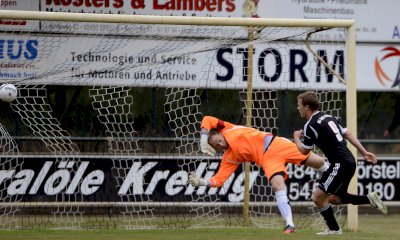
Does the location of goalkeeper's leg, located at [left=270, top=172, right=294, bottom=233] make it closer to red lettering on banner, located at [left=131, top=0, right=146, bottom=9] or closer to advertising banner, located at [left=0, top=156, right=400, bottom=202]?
advertising banner, located at [left=0, top=156, right=400, bottom=202]

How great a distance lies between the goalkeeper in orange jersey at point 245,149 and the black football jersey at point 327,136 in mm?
672

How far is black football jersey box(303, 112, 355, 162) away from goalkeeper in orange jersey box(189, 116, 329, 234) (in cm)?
67

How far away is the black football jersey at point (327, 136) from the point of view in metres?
11.2

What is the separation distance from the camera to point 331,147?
1135cm

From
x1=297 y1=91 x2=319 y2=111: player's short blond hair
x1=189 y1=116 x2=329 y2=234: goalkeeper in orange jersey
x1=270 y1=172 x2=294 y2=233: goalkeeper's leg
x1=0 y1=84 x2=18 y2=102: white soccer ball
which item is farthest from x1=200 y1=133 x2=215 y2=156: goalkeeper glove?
x1=0 y1=84 x2=18 y2=102: white soccer ball

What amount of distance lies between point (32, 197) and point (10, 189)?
0.39m

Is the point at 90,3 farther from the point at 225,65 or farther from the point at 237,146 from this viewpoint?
the point at 237,146

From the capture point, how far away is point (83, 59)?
14.7 metres

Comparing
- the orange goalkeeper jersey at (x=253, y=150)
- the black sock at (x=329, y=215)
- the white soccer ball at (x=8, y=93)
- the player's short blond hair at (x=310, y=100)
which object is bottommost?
the black sock at (x=329, y=215)

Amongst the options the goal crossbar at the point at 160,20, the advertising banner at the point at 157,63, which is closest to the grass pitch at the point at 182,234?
the advertising banner at the point at 157,63

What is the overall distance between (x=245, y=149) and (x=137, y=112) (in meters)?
3.28

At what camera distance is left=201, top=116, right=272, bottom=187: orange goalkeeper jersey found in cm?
1208

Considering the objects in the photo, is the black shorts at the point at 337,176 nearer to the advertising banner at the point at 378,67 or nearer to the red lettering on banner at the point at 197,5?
the red lettering on banner at the point at 197,5

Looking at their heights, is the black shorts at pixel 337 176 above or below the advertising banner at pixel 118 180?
above
